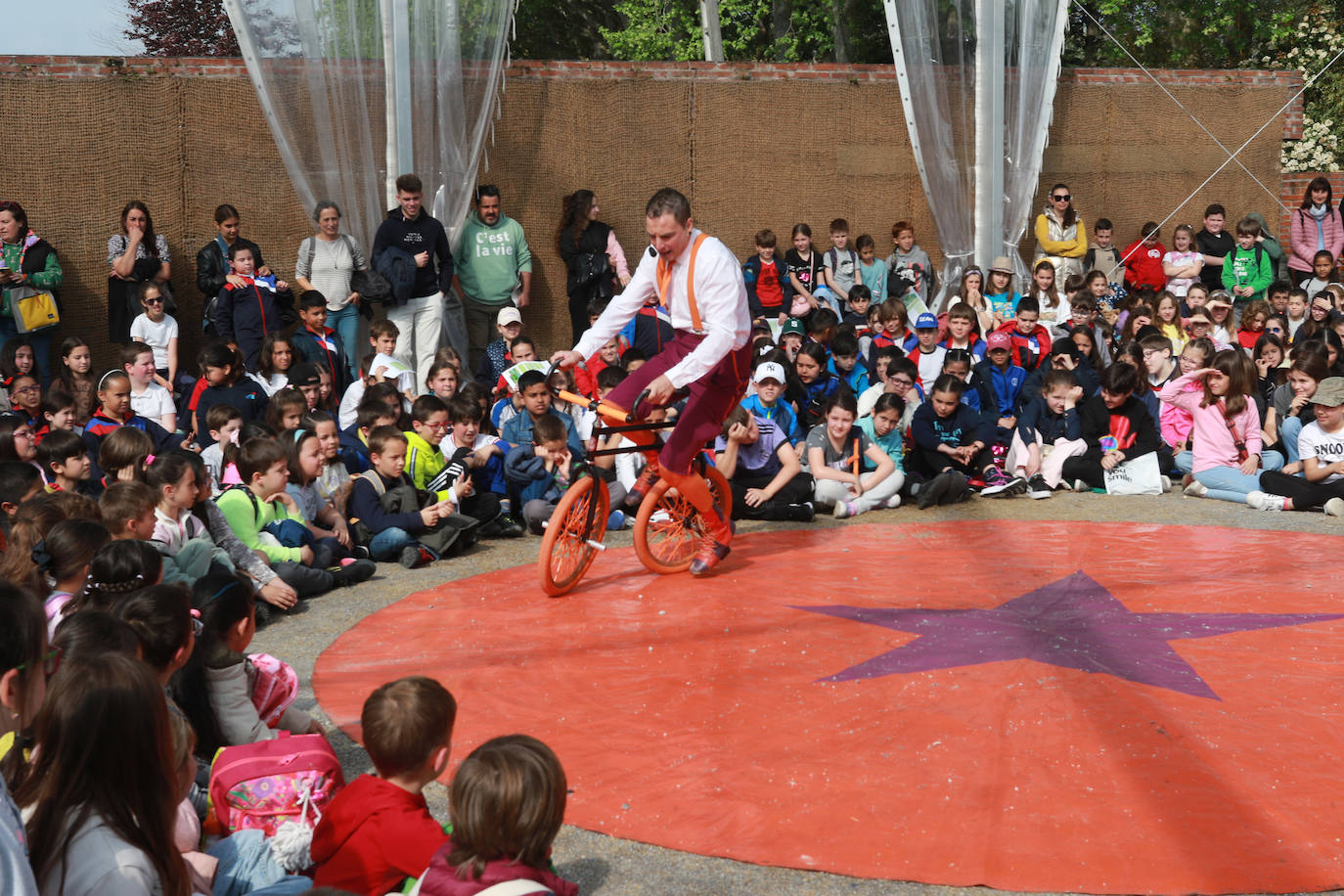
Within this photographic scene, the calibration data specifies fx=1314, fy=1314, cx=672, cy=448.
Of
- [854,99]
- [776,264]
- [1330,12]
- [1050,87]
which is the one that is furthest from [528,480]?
[1330,12]

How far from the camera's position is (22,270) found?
805 cm

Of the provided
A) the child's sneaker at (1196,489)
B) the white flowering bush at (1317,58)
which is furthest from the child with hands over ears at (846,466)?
the white flowering bush at (1317,58)

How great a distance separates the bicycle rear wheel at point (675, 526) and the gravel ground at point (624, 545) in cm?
63

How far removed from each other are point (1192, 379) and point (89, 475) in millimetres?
6338

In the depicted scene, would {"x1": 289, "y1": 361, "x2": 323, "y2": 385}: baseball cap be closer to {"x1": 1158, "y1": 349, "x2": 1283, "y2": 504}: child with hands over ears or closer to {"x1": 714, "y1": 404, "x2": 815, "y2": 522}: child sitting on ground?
{"x1": 714, "y1": 404, "x2": 815, "y2": 522}: child sitting on ground

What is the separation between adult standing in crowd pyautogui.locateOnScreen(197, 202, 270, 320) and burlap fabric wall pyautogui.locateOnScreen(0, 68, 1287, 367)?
2.16 ft

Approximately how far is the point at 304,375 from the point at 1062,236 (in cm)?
689

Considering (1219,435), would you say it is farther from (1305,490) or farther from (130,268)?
(130,268)

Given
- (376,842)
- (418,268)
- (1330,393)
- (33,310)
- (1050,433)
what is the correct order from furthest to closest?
(418,268), (1050,433), (33,310), (1330,393), (376,842)

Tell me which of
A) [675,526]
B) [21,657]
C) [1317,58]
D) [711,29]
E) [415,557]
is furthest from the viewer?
[1317,58]

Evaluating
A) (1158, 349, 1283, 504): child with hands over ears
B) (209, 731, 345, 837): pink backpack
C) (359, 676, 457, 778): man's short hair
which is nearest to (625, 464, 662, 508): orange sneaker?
(209, 731, 345, 837): pink backpack

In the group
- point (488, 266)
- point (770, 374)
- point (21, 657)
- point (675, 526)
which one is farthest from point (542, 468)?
point (21, 657)

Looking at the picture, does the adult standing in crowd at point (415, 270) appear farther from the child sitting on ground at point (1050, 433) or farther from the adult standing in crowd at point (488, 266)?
the child sitting on ground at point (1050, 433)

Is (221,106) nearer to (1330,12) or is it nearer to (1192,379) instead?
(1192,379)
